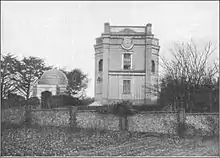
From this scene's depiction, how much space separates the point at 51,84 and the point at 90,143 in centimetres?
1473

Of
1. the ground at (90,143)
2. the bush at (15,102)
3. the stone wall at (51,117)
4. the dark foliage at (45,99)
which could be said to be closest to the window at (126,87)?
the dark foliage at (45,99)

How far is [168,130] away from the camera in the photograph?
26.2 m

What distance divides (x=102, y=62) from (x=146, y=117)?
14.5m

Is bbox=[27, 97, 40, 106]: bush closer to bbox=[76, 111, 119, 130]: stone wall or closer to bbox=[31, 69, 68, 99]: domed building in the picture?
bbox=[31, 69, 68, 99]: domed building

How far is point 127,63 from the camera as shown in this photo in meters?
40.2

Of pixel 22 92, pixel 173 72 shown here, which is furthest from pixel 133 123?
pixel 22 92

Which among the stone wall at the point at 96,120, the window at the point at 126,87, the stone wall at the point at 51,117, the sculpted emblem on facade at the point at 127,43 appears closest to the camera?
the stone wall at the point at 96,120

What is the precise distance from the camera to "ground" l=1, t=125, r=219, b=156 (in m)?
21.3

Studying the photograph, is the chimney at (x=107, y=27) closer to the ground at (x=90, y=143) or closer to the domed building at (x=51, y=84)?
the domed building at (x=51, y=84)

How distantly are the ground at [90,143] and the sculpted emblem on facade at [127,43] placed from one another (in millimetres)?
15085

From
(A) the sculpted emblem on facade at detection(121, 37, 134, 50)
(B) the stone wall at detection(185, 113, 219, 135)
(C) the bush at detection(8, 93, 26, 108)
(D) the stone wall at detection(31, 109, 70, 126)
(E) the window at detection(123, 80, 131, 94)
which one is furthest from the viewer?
(E) the window at detection(123, 80, 131, 94)

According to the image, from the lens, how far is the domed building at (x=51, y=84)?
1451 inches

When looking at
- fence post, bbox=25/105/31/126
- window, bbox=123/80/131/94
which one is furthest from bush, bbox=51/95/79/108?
fence post, bbox=25/105/31/126

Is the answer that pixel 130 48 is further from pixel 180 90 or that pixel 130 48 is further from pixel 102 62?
pixel 180 90
